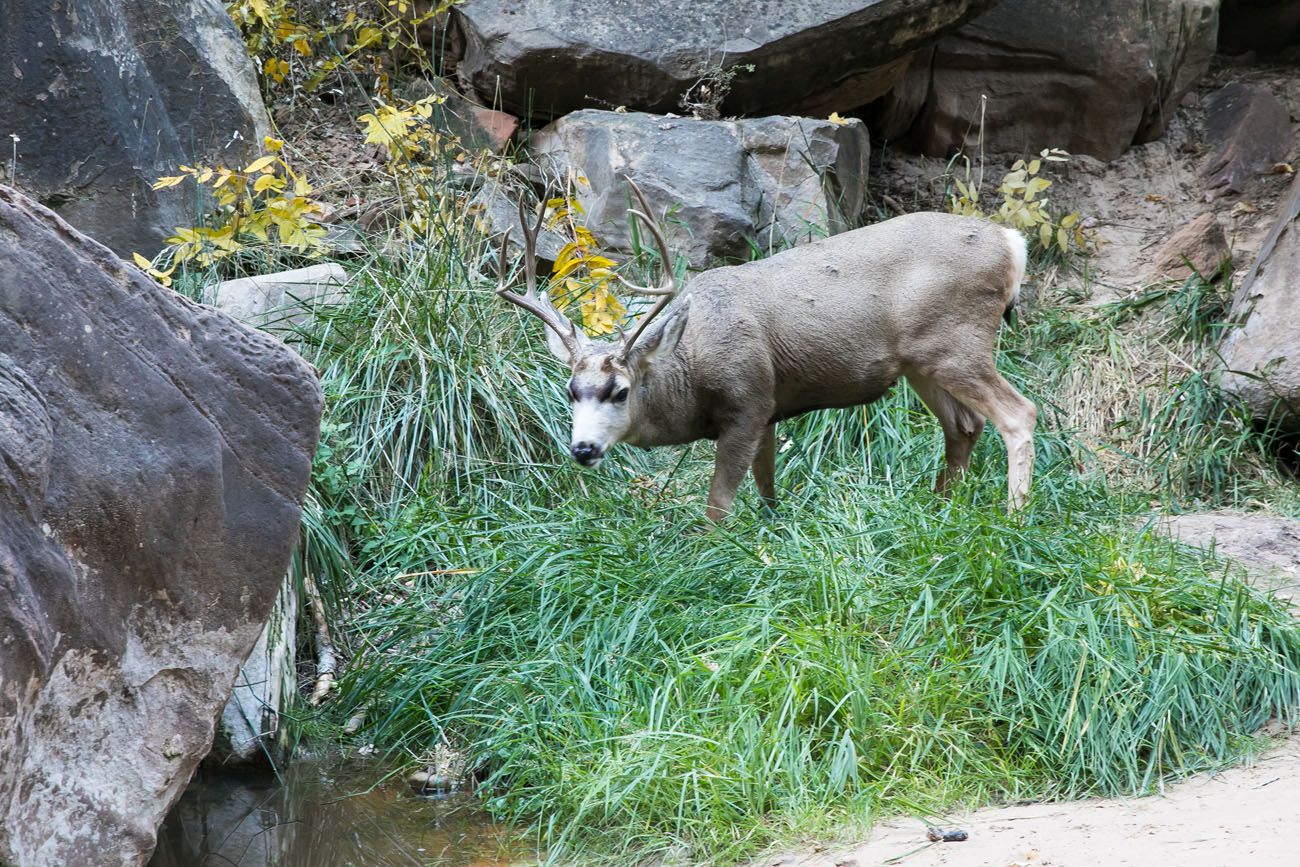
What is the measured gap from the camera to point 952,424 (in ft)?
22.9

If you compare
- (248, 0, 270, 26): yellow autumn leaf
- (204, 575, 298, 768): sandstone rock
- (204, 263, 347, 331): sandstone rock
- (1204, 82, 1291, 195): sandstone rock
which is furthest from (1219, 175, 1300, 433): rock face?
(248, 0, 270, 26): yellow autumn leaf

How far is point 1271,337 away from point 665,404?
376 cm

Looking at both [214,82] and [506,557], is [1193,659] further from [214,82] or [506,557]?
[214,82]

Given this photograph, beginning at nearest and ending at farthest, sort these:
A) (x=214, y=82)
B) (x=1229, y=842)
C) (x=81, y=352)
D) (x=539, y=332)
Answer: (x=81, y=352)
(x=1229, y=842)
(x=539, y=332)
(x=214, y=82)

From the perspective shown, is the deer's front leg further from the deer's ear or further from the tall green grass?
the deer's ear

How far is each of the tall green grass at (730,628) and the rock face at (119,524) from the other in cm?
139

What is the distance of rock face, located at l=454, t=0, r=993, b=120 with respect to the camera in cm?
912

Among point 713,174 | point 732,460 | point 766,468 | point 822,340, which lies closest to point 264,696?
point 732,460

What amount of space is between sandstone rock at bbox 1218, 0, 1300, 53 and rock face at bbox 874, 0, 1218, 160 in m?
0.87

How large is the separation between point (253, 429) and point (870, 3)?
638 cm

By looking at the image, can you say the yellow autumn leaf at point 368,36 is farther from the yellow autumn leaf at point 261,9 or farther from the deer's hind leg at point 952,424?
the deer's hind leg at point 952,424

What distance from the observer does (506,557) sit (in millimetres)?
6047

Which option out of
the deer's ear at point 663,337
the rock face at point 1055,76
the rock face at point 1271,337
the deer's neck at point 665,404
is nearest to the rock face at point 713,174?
the rock face at point 1055,76

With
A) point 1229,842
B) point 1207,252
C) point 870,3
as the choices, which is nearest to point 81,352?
point 1229,842
